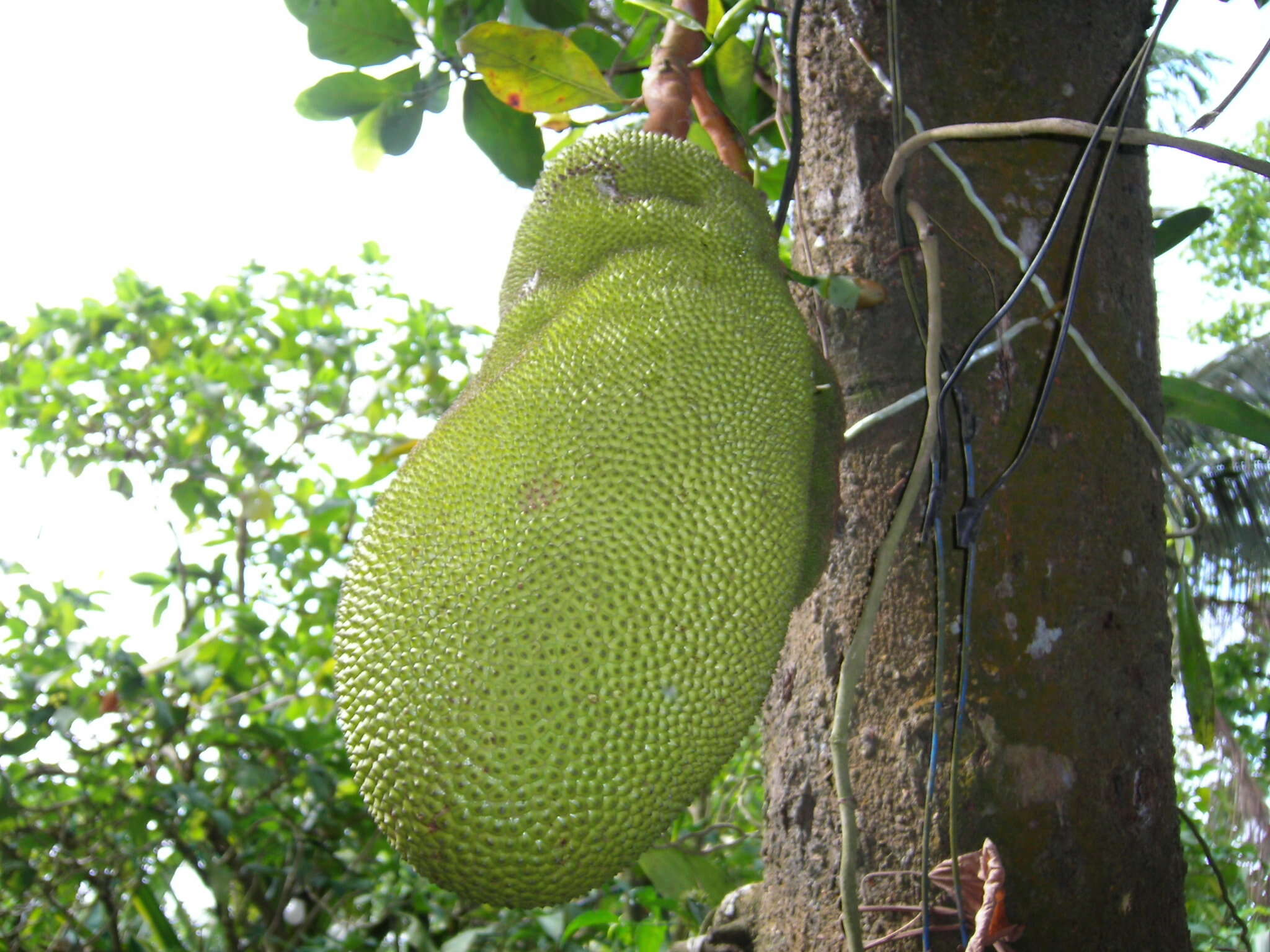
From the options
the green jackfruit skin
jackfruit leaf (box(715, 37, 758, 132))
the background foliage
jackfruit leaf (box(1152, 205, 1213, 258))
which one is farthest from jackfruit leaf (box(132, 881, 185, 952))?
jackfruit leaf (box(1152, 205, 1213, 258))

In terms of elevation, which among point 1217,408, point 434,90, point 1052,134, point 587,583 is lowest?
point 587,583

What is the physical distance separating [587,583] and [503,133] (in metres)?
0.87

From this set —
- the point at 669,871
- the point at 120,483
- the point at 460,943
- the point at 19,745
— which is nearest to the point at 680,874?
the point at 669,871

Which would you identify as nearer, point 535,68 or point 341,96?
point 535,68

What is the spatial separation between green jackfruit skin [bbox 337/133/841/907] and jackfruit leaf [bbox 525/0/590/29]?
0.64 m

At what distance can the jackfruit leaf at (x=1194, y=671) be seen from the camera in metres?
1.01

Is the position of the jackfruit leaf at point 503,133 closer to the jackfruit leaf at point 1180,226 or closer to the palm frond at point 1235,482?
the jackfruit leaf at point 1180,226

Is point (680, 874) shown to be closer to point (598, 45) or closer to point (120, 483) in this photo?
point (598, 45)

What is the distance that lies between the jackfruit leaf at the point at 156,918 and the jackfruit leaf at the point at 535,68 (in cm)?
172

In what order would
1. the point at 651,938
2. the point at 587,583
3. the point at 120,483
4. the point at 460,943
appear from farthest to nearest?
the point at 120,483, the point at 460,943, the point at 651,938, the point at 587,583

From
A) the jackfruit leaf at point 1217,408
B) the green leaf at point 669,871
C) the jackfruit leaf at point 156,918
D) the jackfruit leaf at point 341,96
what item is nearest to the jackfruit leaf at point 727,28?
the jackfruit leaf at point 341,96

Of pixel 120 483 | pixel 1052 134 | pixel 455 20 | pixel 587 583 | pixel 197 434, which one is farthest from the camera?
pixel 120 483

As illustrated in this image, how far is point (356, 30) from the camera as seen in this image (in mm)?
1188

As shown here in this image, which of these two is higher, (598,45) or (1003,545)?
(598,45)
